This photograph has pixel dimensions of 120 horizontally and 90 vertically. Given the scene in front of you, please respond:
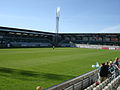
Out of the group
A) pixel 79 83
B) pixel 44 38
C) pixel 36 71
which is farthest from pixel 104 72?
pixel 44 38

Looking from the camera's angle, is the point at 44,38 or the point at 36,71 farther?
the point at 44,38

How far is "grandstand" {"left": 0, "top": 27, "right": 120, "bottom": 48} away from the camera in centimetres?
6944

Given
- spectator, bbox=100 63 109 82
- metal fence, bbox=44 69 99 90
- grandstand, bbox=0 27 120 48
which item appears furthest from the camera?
grandstand, bbox=0 27 120 48

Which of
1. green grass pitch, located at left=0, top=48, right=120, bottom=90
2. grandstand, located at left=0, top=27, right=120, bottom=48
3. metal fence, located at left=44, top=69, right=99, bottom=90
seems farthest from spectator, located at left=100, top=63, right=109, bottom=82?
grandstand, located at left=0, top=27, right=120, bottom=48

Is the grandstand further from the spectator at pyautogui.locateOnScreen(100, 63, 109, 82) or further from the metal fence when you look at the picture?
the spectator at pyautogui.locateOnScreen(100, 63, 109, 82)

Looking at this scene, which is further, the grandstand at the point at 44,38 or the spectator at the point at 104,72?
the grandstand at the point at 44,38

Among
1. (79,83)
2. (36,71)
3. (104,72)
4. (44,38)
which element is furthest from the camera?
(44,38)

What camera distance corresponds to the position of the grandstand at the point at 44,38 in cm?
6944

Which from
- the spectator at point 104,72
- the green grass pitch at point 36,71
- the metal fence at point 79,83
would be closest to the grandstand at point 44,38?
the green grass pitch at point 36,71

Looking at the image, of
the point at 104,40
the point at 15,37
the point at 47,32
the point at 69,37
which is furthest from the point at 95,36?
the point at 15,37

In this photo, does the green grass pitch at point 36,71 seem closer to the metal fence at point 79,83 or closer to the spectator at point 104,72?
the metal fence at point 79,83

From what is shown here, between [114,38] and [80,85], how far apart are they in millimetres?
83779

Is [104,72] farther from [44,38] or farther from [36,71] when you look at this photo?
[44,38]

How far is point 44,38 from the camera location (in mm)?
91938
